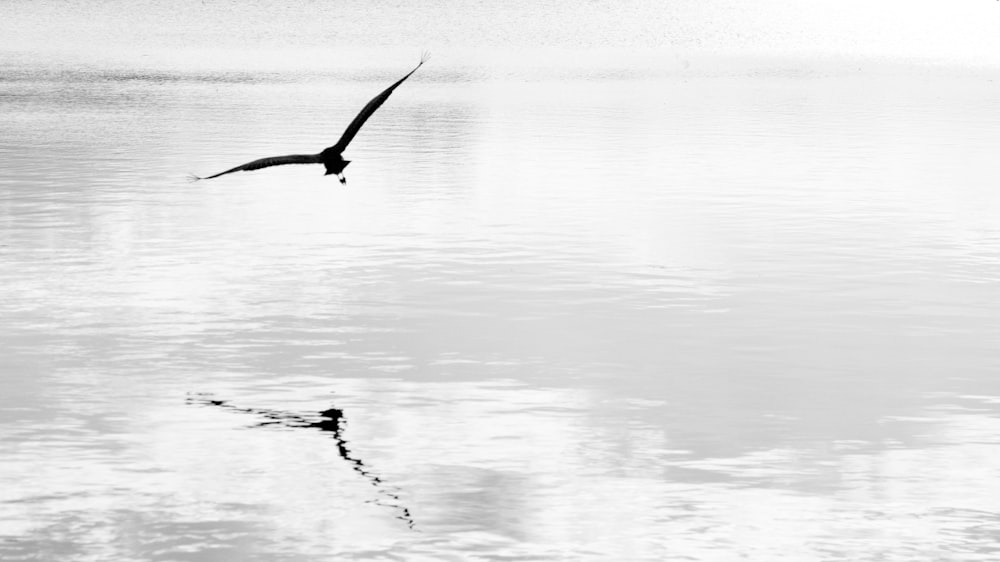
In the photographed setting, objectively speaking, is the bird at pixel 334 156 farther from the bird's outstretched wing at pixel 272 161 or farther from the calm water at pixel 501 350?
the calm water at pixel 501 350

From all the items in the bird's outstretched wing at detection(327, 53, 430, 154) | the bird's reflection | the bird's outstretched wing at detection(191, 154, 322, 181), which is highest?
the bird's outstretched wing at detection(327, 53, 430, 154)

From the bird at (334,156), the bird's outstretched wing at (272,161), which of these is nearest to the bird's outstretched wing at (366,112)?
the bird at (334,156)

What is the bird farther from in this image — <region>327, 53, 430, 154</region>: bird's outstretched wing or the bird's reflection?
the bird's reflection

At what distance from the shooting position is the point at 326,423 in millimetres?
19484

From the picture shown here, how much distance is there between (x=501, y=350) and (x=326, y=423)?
470 cm

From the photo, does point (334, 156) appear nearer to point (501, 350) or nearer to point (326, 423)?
point (501, 350)

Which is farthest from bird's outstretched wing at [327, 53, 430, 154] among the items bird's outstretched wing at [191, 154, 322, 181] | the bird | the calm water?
the calm water

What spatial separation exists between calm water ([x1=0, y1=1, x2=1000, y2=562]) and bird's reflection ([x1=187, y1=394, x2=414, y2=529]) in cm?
6

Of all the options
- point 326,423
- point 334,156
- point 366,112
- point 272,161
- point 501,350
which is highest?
point 366,112

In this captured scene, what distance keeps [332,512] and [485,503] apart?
1.36 metres

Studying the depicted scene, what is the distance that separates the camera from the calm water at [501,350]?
16109 millimetres

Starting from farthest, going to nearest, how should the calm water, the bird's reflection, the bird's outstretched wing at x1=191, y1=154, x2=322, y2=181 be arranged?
the bird's outstretched wing at x1=191, y1=154, x2=322, y2=181 < the bird's reflection < the calm water

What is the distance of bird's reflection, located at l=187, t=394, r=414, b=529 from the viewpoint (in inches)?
684

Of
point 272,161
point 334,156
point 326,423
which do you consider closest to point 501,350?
point 334,156
